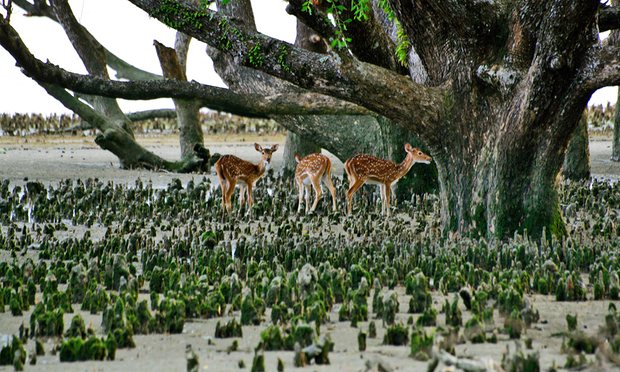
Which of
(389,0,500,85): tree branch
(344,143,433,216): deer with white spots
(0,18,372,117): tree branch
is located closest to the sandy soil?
(0,18,372,117): tree branch

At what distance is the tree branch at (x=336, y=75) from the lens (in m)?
12.0

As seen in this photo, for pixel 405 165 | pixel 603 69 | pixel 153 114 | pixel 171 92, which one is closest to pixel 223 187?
pixel 405 165

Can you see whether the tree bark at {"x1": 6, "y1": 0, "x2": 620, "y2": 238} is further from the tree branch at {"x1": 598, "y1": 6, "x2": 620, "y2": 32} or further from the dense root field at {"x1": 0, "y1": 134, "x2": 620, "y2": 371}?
the tree branch at {"x1": 598, "y1": 6, "x2": 620, "y2": 32}

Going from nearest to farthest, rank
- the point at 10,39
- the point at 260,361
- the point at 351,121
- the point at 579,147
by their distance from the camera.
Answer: the point at 260,361 < the point at 10,39 < the point at 351,121 < the point at 579,147

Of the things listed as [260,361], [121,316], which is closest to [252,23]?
[121,316]

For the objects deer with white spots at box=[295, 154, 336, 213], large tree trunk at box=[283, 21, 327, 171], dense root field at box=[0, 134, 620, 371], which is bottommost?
dense root field at box=[0, 134, 620, 371]

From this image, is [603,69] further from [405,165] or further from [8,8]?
[8,8]

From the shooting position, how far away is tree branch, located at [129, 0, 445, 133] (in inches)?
474

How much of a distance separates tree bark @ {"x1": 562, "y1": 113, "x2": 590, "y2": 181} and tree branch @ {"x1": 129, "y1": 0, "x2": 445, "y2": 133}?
9245 mm

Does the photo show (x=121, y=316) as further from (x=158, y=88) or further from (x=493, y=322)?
(x=158, y=88)

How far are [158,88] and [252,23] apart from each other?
273 centimetres

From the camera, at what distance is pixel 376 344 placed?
6938 mm

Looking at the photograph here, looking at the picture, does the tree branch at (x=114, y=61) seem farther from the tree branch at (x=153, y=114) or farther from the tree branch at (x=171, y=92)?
the tree branch at (x=171, y=92)

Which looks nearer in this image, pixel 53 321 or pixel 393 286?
pixel 53 321
